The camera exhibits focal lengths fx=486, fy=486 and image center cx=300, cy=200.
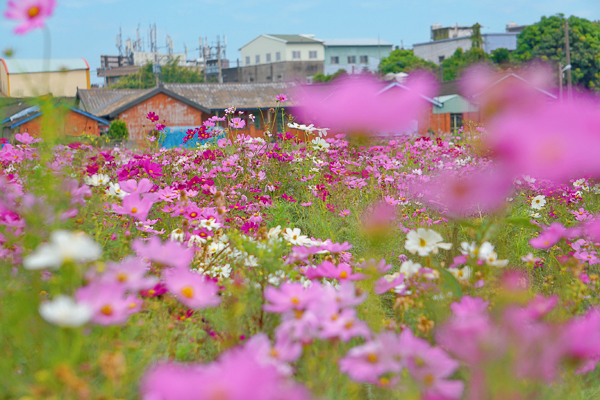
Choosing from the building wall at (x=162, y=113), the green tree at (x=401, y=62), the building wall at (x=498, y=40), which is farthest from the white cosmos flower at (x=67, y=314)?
→ the building wall at (x=498, y=40)

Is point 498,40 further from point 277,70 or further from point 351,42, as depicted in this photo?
point 277,70

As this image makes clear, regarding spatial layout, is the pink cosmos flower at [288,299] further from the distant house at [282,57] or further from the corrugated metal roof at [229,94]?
the distant house at [282,57]

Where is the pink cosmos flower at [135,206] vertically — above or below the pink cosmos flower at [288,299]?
above

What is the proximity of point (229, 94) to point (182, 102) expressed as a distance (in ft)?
11.6

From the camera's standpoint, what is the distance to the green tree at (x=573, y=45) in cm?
3288

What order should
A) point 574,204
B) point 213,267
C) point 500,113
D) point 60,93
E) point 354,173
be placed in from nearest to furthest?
point 500,113
point 60,93
point 213,267
point 574,204
point 354,173

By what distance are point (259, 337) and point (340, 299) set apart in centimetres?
25

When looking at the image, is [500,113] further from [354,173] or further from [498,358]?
[354,173]

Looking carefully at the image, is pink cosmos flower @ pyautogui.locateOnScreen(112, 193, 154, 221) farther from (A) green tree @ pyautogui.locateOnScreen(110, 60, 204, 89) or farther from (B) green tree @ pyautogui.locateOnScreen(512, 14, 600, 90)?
(A) green tree @ pyautogui.locateOnScreen(110, 60, 204, 89)

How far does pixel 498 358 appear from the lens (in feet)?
2.47

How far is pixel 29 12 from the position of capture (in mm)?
1007

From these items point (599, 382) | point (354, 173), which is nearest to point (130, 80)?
point (354, 173)

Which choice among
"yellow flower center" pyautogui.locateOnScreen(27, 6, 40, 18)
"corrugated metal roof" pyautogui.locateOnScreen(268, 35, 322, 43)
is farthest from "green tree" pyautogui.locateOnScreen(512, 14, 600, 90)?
"yellow flower center" pyautogui.locateOnScreen(27, 6, 40, 18)

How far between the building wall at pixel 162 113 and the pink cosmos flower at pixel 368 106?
76.7ft
